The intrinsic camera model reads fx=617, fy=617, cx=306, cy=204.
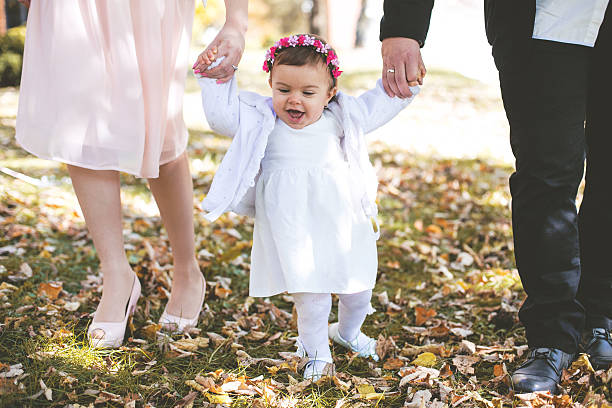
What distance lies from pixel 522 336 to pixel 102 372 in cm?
194

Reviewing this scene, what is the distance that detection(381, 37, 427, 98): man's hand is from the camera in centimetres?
231

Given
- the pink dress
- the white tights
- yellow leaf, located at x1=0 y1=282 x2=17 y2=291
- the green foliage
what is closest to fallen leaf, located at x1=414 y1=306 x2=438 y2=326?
the white tights

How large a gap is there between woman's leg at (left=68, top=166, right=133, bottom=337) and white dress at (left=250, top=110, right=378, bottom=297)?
26.3 inches

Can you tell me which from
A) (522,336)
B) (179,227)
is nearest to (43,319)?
(179,227)

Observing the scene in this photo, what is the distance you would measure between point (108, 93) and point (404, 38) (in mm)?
1195

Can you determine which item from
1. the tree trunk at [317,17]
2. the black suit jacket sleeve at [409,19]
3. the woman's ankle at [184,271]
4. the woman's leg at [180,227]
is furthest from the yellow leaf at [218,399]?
the tree trunk at [317,17]

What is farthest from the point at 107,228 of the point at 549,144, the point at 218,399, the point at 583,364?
the point at 583,364

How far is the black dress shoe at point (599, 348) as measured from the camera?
2.55m

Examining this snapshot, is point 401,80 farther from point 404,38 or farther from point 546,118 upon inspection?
point 546,118

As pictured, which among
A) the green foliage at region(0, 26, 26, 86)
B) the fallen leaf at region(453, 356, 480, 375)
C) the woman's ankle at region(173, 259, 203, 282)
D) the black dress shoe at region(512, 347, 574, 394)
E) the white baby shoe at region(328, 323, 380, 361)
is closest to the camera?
the black dress shoe at region(512, 347, 574, 394)

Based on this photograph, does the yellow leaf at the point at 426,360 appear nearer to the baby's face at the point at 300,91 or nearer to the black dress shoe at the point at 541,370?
the black dress shoe at the point at 541,370

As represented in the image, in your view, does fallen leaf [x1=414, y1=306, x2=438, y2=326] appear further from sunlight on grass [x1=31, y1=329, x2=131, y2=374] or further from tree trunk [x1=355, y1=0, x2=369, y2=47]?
tree trunk [x1=355, y1=0, x2=369, y2=47]

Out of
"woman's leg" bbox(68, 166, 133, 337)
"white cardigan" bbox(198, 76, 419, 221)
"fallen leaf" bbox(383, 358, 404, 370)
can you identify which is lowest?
"fallen leaf" bbox(383, 358, 404, 370)

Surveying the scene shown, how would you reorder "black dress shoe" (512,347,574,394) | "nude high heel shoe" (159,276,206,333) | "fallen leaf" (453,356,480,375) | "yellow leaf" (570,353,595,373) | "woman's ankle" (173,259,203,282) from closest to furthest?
"black dress shoe" (512,347,574,394)
"yellow leaf" (570,353,595,373)
"fallen leaf" (453,356,480,375)
"nude high heel shoe" (159,276,206,333)
"woman's ankle" (173,259,203,282)
